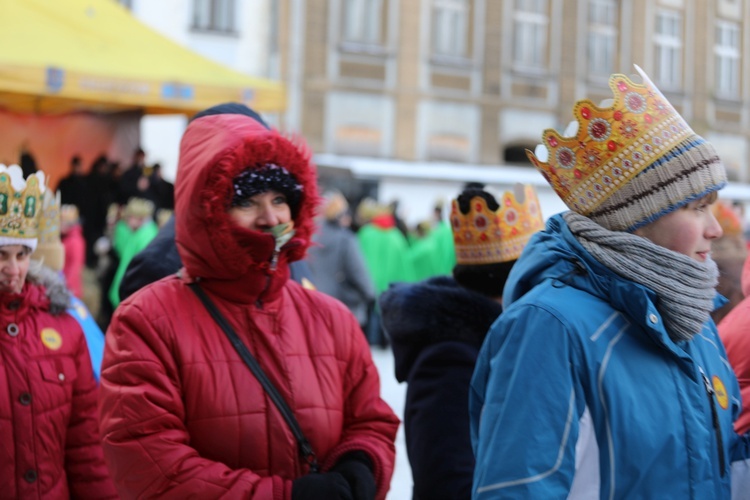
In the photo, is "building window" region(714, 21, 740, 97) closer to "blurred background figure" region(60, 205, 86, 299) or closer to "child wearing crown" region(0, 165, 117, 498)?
"blurred background figure" region(60, 205, 86, 299)

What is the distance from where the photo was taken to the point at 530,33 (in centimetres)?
2673

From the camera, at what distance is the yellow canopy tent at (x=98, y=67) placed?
8180mm

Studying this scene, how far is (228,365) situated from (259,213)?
1.52 ft

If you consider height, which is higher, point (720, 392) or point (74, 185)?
point (74, 185)

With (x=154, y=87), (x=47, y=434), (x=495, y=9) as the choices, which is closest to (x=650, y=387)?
(x=47, y=434)

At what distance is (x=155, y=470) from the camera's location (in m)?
2.50

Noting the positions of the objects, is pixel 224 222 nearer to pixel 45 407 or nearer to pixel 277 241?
pixel 277 241

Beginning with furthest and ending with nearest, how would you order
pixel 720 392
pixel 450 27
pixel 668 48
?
pixel 668 48 < pixel 450 27 < pixel 720 392

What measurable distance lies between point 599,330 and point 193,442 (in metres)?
1.11

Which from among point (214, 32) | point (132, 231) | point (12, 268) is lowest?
point (12, 268)

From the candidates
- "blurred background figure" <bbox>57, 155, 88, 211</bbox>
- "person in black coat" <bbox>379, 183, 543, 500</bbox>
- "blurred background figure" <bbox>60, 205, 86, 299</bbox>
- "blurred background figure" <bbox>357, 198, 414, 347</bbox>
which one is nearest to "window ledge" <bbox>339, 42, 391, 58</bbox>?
"blurred background figure" <bbox>357, 198, 414, 347</bbox>

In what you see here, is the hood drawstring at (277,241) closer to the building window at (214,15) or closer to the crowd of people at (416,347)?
the crowd of people at (416,347)

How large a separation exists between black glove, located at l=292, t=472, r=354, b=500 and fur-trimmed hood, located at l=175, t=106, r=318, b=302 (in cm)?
54

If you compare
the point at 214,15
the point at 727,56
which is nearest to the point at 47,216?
the point at 214,15
